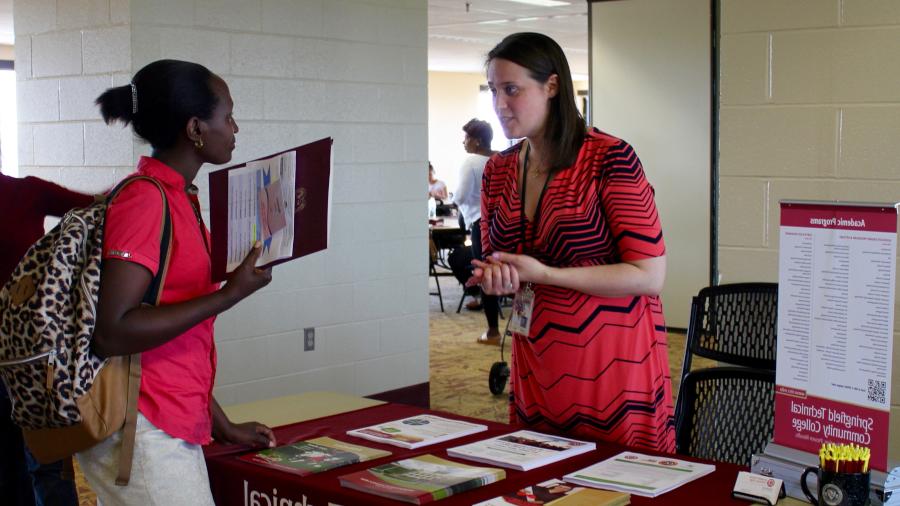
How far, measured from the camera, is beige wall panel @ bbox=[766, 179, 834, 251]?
3031 mm

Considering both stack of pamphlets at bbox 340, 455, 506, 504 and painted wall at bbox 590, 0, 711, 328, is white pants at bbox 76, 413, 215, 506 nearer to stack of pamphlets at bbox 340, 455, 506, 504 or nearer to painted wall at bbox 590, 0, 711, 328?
stack of pamphlets at bbox 340, 455, 506, 504

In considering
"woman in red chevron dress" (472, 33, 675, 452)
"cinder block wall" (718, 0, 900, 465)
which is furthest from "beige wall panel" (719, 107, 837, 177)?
"woman in red chevron dress" (472, 33, 675, 452)

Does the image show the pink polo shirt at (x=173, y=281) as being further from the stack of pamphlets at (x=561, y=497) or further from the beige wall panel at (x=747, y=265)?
the beige wall panel at (x=747, y=265)

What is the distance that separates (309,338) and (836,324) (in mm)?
3444

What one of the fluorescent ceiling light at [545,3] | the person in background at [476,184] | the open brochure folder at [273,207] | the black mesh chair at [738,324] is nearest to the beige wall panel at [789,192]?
the black mesh chair at [738,324]

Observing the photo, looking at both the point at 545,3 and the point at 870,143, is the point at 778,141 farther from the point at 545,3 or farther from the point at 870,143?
the point at 545,3

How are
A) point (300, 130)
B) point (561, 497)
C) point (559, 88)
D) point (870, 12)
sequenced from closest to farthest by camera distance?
point (561, 497) < point (559, 88) < point (870, 12) < point (300, 130)

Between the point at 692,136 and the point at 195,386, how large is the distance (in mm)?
6080

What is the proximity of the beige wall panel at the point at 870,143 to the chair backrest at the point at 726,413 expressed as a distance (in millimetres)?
1118

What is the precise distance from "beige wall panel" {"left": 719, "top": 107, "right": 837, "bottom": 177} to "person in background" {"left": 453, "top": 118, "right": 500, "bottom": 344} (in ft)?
12.5

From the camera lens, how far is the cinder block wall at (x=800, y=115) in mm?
2912

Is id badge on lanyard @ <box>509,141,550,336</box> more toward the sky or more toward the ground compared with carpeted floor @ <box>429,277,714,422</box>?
more toward the sky

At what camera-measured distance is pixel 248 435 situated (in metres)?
2.02

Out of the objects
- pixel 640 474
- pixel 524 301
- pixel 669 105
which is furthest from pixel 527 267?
pixel 669 105
